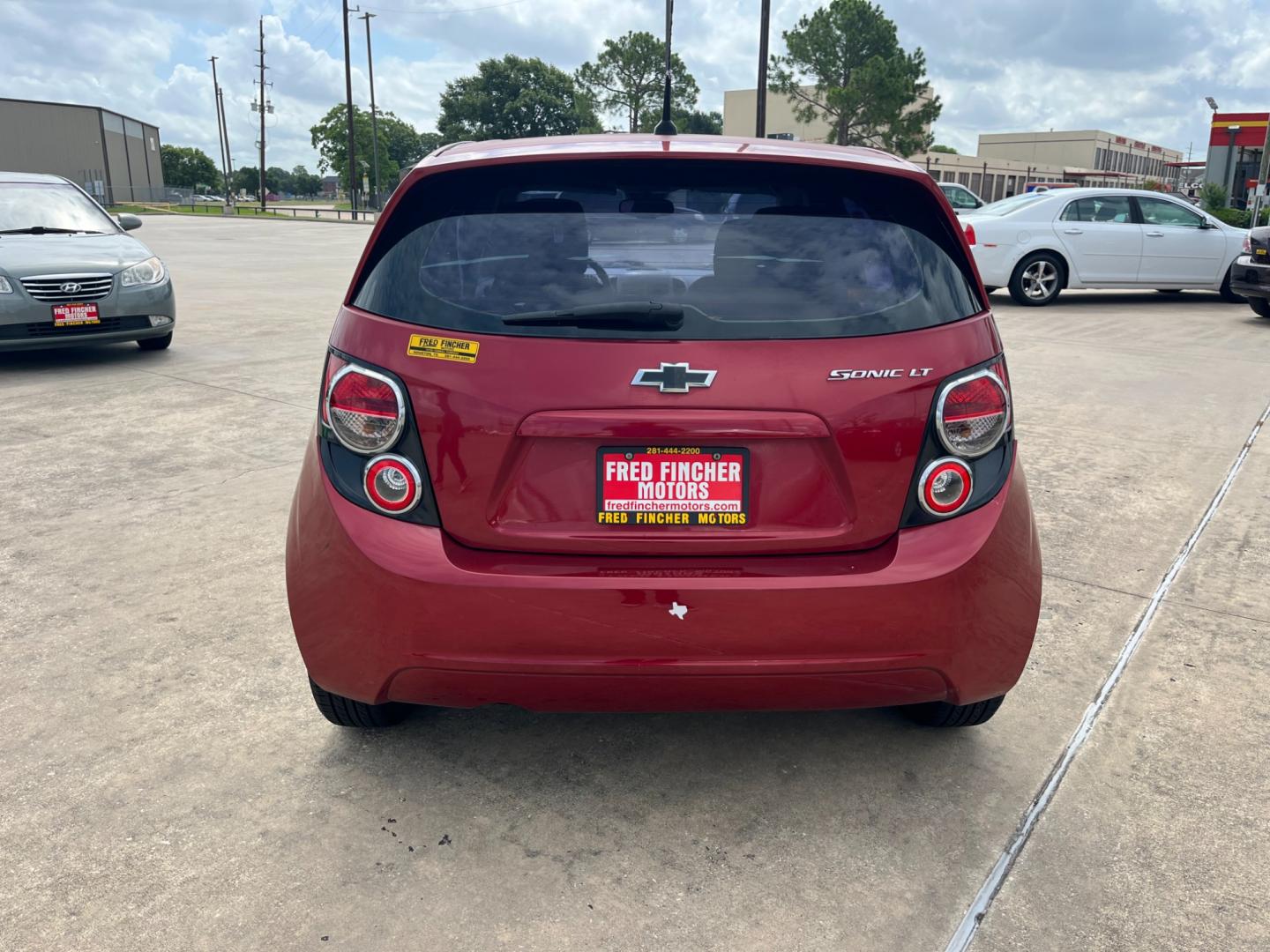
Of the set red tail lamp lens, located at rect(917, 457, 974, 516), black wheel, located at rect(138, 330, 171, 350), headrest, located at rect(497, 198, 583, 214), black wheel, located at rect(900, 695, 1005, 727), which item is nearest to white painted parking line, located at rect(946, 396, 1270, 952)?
black wheel, located at rect(900, 695, 1005, 727)

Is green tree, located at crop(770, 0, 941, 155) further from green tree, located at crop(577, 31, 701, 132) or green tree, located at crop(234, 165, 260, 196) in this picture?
green tree, located at crop(234, 165, 260, 196)

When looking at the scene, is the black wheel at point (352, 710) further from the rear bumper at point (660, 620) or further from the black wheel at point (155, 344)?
the black wheel at point (155, 344)

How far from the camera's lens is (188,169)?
130m

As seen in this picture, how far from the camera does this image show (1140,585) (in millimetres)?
4078

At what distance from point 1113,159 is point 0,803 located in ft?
449

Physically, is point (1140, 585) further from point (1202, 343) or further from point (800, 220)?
point (1202, 343)

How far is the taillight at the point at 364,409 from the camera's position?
2324mm

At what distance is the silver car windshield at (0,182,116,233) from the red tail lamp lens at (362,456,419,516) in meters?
7.96

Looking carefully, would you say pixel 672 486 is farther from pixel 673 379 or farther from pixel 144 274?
pixel 144 274

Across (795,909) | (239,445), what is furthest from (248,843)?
(239,445)

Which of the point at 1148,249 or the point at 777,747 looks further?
the point at 1148,249

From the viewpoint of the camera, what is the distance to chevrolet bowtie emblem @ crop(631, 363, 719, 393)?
7.34 feet

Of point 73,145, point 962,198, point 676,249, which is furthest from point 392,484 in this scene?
point 73,145

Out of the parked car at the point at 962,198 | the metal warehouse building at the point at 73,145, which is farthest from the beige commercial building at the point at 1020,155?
the parked car at the point at 962,198
